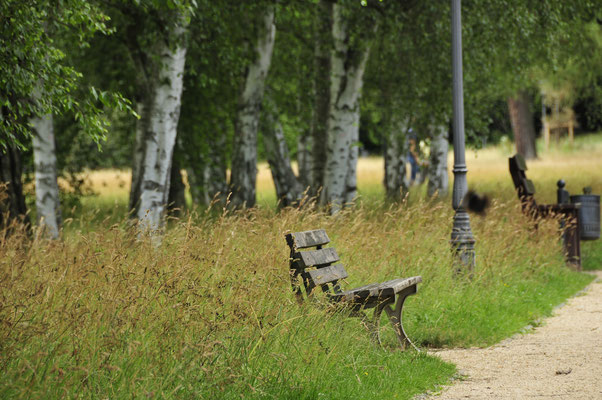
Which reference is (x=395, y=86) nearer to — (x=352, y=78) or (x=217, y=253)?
(x=352, y=78)

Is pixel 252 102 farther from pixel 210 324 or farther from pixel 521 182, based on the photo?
pixel 210 324

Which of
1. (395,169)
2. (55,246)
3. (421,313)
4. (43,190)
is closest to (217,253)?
(55,246)

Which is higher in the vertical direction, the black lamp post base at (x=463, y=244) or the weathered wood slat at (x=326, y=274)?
the weathered wood slat at (x=326, y=274)

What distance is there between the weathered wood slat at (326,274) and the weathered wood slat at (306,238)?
→ 23 cm

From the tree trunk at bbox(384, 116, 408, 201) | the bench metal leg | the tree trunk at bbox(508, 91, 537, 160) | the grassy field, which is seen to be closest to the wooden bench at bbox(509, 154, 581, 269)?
the grassy field

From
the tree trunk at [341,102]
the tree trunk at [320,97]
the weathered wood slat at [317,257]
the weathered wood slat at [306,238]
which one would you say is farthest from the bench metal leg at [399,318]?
the tree trunk at [320,97]

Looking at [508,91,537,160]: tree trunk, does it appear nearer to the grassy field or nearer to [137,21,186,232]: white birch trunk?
[137,21,186,232]: white birch trunk

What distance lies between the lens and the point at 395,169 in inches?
960

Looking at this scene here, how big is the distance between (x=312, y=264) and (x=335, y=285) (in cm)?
49

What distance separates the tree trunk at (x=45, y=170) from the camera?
44.8ft

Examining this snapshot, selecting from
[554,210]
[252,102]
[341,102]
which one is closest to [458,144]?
[554,210]

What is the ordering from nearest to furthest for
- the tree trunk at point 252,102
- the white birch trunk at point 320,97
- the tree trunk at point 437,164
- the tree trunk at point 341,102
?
1. the tree trunk at point 341,102
2. the tree trunk at point 252,102
3. the white birch trunk at point 320,97
4. the tree trunk at point 437,164

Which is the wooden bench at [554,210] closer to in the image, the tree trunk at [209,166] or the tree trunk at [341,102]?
the tree trunk at [341,102]

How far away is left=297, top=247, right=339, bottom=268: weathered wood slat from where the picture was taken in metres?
6.88
